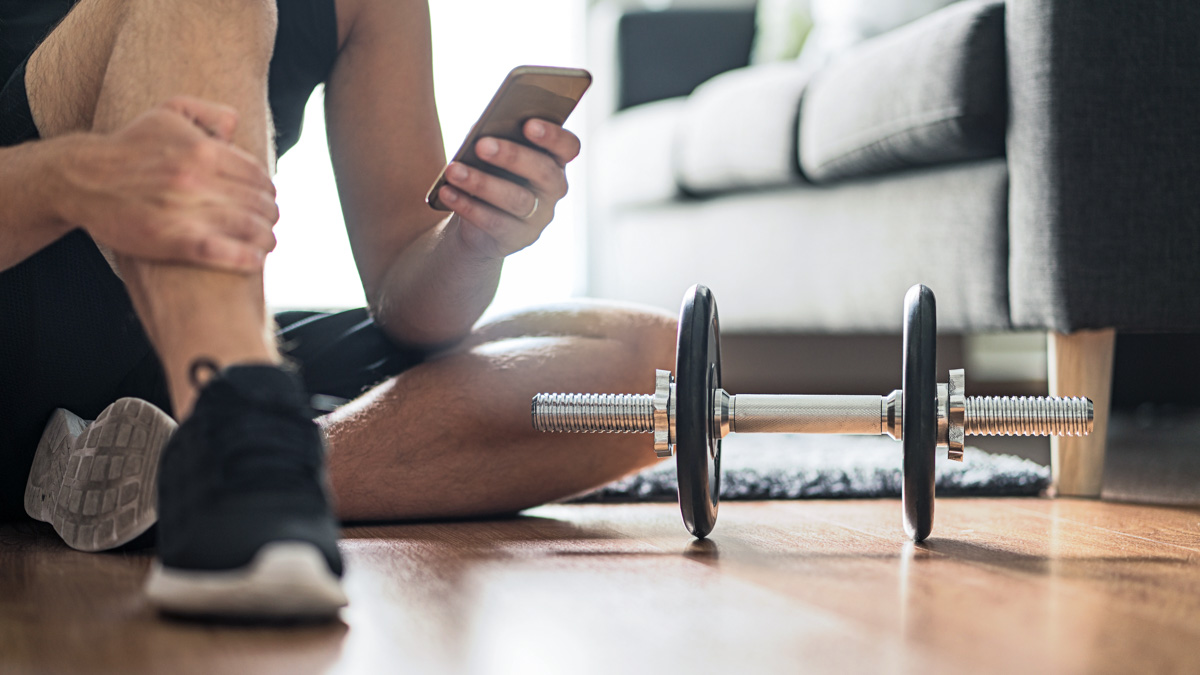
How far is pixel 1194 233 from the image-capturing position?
0.94 meters

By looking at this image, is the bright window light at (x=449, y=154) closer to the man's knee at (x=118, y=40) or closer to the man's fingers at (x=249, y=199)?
the man's knee at (x=118, y=40)

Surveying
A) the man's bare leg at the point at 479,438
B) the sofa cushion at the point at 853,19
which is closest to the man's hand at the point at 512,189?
the man's bare leg at the point at 479,438

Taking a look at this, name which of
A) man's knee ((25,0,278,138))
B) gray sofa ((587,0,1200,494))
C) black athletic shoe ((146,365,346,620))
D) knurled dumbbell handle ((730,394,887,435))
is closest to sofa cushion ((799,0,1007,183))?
gray sofa ((587,0,1200,494))

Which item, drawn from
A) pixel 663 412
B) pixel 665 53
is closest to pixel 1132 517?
pixel 663 412

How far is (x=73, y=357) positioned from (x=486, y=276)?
0.99 ft

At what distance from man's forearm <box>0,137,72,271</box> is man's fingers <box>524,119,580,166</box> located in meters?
0.29

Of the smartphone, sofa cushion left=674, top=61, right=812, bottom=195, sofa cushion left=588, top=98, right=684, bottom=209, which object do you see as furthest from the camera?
sofa cushion left=588, top=98, right=684, bottom=209

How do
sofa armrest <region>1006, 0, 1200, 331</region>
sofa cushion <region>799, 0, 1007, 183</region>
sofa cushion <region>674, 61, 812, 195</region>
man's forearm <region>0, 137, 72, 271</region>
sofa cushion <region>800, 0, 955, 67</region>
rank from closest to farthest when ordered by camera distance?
man's forearm <region>0, 137, 72, 271</region> < sofa armrest <region>1006, 0, 1200, 331</region> < sofa cushion <region>799, 0, 1007, 183</region> < sofa cushion <region>674, 61, 812, 195</region> < sofa cushion <region>800, 0, 955, 67</region>

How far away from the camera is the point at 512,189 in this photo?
74 cm

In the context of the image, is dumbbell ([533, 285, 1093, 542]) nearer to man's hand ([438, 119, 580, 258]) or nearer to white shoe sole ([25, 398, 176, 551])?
man's hand ([438, 119, 580, 258])

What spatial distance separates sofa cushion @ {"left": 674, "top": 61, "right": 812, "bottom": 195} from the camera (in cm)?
146

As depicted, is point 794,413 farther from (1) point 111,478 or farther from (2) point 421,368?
(1) point 111,478

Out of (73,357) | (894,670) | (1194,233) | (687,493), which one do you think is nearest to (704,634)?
(894,670)

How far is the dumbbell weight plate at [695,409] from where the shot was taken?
0.63 m
